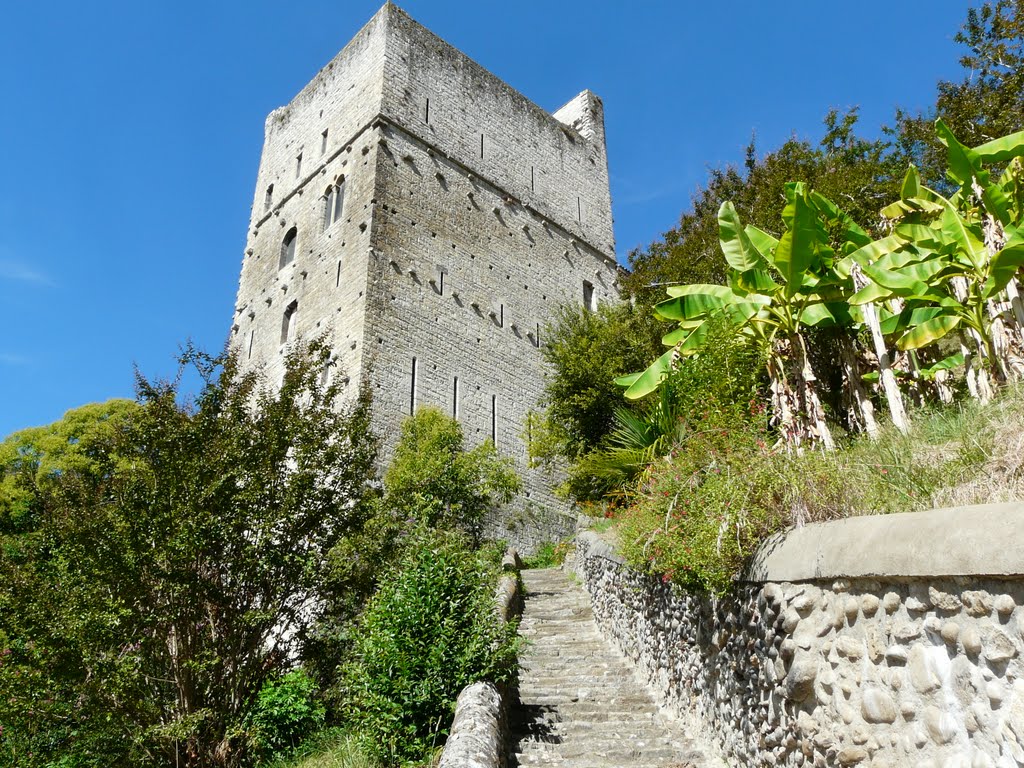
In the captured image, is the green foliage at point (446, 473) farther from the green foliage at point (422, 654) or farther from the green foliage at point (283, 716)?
the green foliage at point (422, 654)

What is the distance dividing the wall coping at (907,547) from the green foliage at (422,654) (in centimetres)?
250

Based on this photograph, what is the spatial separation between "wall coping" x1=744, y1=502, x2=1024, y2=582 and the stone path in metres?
2.12

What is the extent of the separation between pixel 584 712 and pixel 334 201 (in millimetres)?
16721

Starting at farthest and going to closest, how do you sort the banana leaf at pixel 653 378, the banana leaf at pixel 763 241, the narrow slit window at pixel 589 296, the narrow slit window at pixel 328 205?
the narrow slit window at pixel 589 296, the narrow slit window at pixel 328 205, the banana leaf at pixel 653 378, the banana leaf at pixel 763 241

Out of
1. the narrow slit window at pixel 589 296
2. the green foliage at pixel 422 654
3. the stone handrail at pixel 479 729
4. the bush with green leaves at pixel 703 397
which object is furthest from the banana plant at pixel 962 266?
the narrow slit window at pixel 589 296

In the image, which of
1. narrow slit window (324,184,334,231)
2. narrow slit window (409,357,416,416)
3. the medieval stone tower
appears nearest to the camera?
narrow slit window (409,357,416,416)

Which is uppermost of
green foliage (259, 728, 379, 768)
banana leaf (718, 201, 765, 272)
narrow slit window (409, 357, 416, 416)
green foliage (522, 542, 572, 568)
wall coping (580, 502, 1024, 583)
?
narrow slit window (409, 357, 416, 416)

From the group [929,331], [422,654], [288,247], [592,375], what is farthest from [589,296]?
[422,654]

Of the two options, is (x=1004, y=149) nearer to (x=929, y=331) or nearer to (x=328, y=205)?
(x=929, y=331)

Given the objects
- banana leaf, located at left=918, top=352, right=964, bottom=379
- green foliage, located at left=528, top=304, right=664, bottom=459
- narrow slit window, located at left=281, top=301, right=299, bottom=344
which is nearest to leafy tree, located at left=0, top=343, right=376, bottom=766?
banana leaf, located at left=918, top=352, right=964, bottom=379

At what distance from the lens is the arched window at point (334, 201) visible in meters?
20.0

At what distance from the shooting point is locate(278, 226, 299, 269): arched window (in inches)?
844

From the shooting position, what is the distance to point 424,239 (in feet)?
63.4

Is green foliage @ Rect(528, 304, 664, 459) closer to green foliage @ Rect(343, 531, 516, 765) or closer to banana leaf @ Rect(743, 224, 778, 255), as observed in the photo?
banana leaf @ Rect(743, 224, 778, 255)
